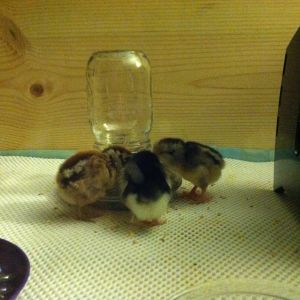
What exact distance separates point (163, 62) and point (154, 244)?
74 centimetres

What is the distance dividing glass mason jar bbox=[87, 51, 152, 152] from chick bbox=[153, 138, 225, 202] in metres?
0.30

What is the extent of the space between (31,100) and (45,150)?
178 millimetres

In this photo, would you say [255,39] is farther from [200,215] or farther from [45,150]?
[45,150]

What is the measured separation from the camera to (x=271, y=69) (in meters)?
1.60

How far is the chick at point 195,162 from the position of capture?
1.27 m

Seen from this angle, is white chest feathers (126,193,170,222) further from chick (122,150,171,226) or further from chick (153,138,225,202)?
chick (153,138,225,202)

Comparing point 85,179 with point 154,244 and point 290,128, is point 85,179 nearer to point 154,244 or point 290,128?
point 154,244

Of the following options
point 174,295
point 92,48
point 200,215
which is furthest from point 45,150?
point 174,295

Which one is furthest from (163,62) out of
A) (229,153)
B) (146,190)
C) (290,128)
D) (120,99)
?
(146,190)

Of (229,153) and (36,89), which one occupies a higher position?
(36,89)

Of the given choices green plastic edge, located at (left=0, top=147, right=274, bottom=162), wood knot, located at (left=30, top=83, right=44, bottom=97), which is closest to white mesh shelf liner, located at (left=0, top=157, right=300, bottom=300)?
green plastic edge, located at (left=0, top=147, right=274, bottom=162)

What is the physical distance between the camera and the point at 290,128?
122 centimetres

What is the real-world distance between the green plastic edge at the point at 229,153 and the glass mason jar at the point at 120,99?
153mm

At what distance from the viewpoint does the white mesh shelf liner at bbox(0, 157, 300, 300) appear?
2.98 feet
